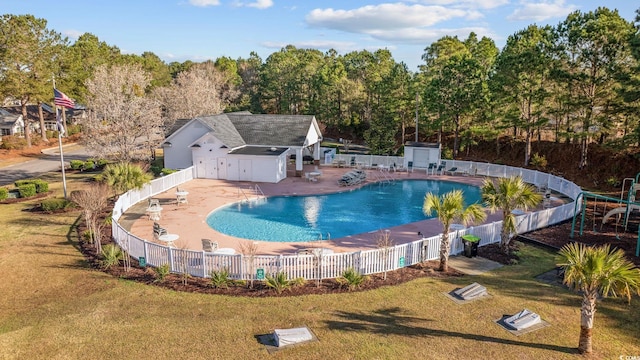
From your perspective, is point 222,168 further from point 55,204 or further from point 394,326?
point 394,326

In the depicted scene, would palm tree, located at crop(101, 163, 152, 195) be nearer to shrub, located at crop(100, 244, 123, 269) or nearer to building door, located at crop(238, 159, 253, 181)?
shrub, located at crop(100, 244, 123, 269)

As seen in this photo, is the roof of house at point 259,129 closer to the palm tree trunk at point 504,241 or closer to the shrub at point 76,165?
the shrub at point 76,165

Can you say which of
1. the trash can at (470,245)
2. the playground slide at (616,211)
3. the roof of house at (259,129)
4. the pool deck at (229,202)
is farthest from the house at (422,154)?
the trash can at (470,245)

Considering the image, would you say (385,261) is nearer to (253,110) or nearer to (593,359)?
(593,359)

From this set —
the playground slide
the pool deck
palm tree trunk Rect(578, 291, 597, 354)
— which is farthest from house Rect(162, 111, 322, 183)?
palm tree trunk Rect(578, 291, 597, 354)

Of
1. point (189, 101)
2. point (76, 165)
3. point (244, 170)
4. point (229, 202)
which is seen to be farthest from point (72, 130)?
point (229, 202)

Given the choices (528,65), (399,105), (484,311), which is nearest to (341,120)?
(399,105)
